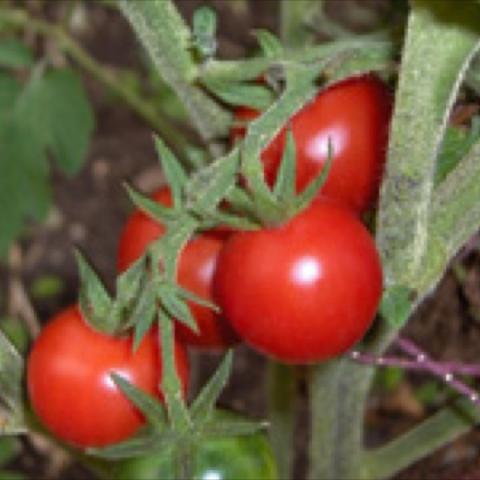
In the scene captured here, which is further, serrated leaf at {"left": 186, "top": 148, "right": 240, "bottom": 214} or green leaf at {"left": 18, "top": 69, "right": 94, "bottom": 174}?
green leaf at {"left": 18, "top": 69, "right": 94, "bottom": 174}

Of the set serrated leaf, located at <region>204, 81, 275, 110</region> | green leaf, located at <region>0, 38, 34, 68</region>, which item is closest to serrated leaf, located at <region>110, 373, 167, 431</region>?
serrated leaf, located at <region>204, 81, 275, 110</region>

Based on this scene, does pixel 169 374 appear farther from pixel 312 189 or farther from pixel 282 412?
pixel 282 412

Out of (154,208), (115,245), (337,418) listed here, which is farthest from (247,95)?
(115,245)

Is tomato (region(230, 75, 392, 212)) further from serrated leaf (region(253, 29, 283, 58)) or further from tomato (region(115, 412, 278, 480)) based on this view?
tomato (region(115, 412, 278, 480))

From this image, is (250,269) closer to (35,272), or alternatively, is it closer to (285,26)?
(285,26)

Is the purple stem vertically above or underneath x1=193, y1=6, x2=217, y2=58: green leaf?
underneath

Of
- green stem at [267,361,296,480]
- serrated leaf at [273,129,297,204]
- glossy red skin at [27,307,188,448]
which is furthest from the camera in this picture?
green stem at [267,361,296,480]

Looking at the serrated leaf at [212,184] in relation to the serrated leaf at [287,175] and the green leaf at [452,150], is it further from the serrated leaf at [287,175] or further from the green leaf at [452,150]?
the green leaf at [452,150]

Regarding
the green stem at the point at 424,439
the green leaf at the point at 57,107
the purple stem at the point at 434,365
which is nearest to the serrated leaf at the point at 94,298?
the purple stem at the point at 434,365
